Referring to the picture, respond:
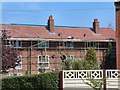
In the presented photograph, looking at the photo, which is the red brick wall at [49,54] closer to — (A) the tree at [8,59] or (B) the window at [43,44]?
(B) the window at [43,44]

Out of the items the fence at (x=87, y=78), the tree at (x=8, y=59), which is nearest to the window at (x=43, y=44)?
the tree at (x=8, y=59)

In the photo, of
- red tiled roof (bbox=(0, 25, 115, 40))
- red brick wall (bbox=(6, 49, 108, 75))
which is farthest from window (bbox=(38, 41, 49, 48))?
red tiled roof (bbox=(0, 25, 115, 40))

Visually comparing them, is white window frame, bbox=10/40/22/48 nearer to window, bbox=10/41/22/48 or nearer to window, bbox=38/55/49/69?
window, bbox=10/41/22/48

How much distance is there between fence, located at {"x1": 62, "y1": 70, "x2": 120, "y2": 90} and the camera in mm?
15039

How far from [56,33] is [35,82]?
24207 millimetres

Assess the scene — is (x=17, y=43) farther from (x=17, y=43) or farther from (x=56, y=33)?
(x=56, y=33)

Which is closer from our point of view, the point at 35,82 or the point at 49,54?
the point at 35,82

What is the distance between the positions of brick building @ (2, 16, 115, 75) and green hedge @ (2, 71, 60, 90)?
17.9m

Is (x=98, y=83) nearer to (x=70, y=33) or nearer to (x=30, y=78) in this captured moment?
(x=30, y=78)

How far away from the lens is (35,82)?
53.8ft

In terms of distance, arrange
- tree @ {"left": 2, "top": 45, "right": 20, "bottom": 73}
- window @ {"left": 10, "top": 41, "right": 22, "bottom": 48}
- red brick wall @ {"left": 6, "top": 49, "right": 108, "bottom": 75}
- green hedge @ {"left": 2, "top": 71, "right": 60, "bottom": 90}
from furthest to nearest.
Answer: red brick wall @ {"left": 6, "top": 49, "right": 108, "bottom": 75} → window @ {"left": 10, "top": 41, "right": 22, "bottom": 48} → tree @ {"left": 2, "top": 45, "right": 20, "bottom": 73} → green hedge @ {"left": 2, "top": 71, "right": 60, "bottom": 90}

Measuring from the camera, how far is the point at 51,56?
37.9m

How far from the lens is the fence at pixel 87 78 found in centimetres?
1504


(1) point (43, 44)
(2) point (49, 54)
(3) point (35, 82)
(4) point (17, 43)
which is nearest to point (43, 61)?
(2) point (49, 54)
